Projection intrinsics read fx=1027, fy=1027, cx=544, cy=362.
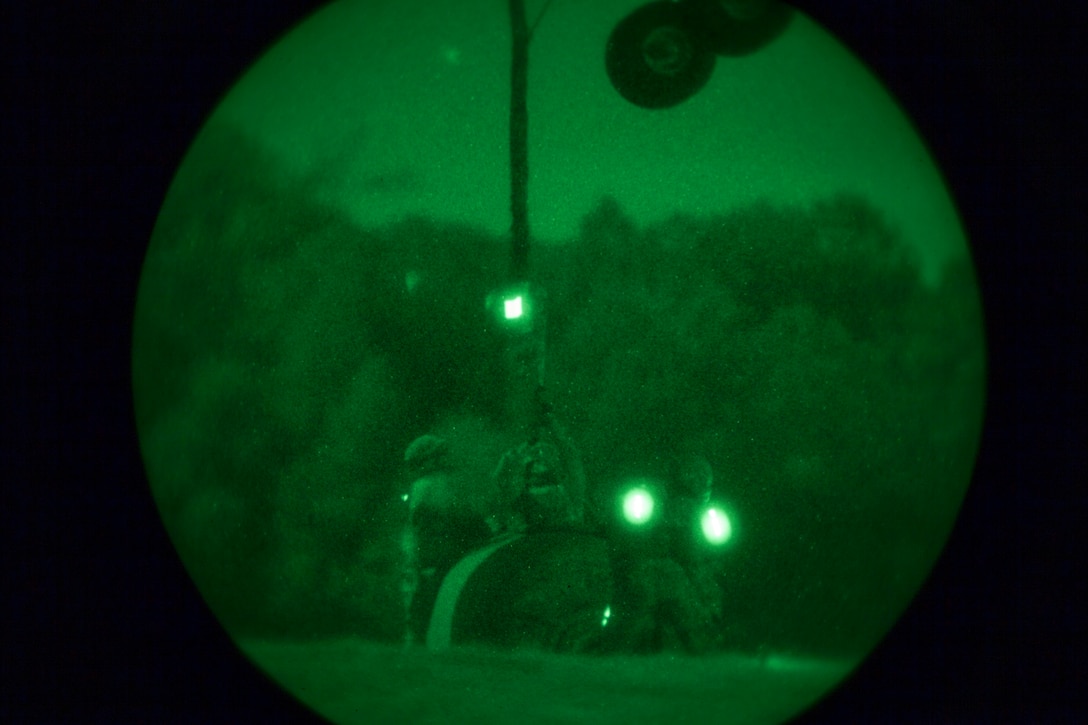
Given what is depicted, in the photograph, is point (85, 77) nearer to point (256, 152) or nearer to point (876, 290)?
point (256, 152)

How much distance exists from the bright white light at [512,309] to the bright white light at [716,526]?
0.86 feet

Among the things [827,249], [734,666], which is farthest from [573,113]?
[734,666]

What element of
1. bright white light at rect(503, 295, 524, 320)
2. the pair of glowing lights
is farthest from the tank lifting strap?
bright white light at rect(503, 295, 524, 320)

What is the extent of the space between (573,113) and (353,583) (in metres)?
0.51

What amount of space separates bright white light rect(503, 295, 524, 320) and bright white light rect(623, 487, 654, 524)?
0.20 meters

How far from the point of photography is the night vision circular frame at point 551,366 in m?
0.96

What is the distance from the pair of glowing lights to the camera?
38.8 inches

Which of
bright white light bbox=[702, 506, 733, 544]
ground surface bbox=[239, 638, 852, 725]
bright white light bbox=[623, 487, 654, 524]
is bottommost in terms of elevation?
ground surface bbox=[239, 638, 852, 725]

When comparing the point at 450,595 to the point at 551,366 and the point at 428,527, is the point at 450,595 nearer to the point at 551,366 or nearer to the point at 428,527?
the point at 428,527

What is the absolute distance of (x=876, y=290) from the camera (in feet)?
3.30

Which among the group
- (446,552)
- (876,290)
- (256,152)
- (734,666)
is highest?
(256,152)

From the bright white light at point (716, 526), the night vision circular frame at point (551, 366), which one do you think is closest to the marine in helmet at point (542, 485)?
the night vision circular frame at point (551, 366)

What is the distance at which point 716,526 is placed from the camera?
99cm

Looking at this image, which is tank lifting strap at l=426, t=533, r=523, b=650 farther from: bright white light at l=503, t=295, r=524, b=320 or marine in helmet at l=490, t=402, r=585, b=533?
bright white light at l=503, t=295, r=524, b=320
